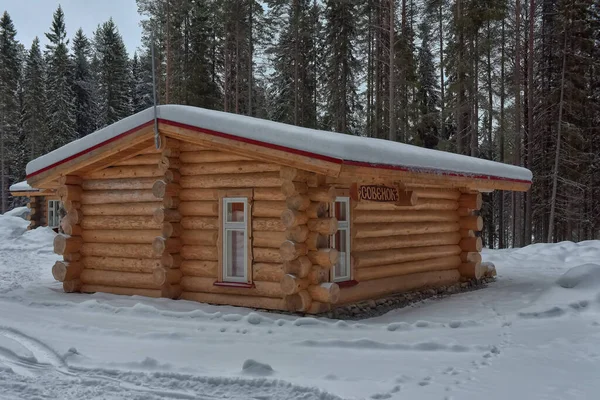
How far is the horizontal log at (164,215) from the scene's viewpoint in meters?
9.72

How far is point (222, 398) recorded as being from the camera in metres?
4.84

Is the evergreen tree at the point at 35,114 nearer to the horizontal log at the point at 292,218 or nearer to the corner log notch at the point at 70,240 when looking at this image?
the corner log notch at the point at 70,240

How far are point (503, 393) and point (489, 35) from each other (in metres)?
23.6

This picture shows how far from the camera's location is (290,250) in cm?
834

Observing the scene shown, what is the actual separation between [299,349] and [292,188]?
283 cm

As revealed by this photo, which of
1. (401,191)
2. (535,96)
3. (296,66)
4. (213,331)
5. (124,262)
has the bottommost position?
(213,331)

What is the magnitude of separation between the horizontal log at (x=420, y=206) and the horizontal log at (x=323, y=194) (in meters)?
1.12

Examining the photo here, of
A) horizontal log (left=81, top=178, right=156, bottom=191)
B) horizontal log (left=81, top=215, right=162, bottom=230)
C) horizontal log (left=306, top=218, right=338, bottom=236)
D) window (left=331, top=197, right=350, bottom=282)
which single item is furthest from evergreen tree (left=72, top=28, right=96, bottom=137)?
horizontal log (left=306, top=218, right=338, bottom=236)

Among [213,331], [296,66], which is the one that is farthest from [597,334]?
[296,66]

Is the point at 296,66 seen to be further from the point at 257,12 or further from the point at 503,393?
the point at 503,393

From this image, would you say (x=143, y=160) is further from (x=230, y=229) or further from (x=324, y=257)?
(x=324, y=257)

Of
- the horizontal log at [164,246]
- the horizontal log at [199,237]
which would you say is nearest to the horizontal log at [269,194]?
the horizontal log at [199,237]

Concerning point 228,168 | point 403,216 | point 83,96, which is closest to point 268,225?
point 228,168

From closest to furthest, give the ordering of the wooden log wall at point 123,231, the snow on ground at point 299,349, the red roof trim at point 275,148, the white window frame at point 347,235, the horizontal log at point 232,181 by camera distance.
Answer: the snow on ground at point 299,349, the red roof trim at point 275,148, the horizontal log at point 232,181, the white window frame at point 347,235, the wooden log wall at point 123,231
